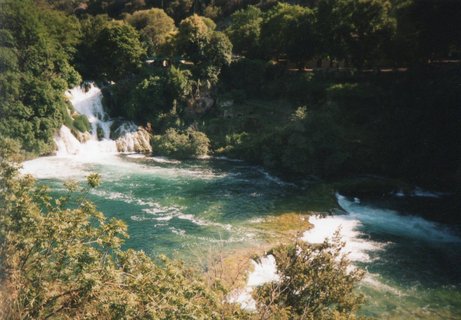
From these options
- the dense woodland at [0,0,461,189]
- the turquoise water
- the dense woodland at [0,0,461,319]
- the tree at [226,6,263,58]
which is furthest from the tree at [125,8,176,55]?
the turquoise water

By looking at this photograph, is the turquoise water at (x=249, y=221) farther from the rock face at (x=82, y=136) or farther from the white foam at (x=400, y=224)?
the rock face at (x=82, y=136)

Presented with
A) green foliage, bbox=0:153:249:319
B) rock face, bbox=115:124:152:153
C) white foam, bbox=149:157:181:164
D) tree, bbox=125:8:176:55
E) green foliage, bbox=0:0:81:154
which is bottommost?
white foam, bbox=149:157:181:164

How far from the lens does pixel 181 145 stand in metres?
52.4

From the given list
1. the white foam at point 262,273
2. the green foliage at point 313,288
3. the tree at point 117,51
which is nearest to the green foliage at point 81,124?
the tree at point 117,51

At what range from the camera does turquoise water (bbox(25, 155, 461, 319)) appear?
24047 mm

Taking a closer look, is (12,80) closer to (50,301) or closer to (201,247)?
(201,247)

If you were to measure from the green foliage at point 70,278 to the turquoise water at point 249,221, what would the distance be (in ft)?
47.9

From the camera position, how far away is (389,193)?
3925 centimetres

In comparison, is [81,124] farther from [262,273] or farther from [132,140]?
[262,273]

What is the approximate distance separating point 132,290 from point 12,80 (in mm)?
40313

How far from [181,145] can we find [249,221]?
73.9ft

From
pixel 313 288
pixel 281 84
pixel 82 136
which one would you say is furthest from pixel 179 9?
pixel 313 288

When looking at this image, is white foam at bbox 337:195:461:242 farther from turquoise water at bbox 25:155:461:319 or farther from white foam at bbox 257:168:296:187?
white foam at bbox 257:168:296:187

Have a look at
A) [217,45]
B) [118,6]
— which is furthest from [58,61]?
[118,6]
